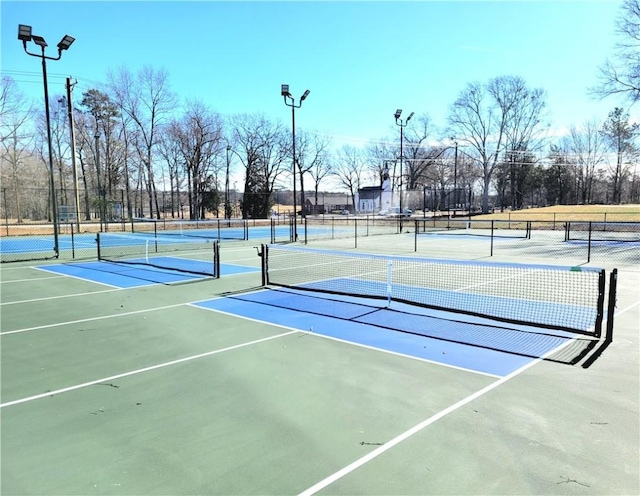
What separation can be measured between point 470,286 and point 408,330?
4.73 metres

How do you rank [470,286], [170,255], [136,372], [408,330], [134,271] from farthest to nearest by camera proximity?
[170,255] → [134,271] → [470,286] → [408,330] → [136,372]

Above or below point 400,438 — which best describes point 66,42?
above

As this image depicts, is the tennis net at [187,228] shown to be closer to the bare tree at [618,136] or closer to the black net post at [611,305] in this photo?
the black net post at [611,305]

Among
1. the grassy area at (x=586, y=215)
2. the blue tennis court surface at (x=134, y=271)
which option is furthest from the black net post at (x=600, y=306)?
the grassy area at (x=586, y=215)

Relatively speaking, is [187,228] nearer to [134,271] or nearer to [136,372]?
[134,271]

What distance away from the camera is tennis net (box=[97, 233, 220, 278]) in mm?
15109

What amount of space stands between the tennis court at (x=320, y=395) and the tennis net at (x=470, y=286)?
0.38ft

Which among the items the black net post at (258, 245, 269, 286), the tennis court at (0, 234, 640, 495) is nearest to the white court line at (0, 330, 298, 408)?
the tennis court at (0, 234, 640, 495)

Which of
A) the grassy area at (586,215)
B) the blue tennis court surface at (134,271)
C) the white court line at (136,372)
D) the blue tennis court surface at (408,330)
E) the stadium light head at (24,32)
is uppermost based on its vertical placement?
the stadium light head at (24,32)

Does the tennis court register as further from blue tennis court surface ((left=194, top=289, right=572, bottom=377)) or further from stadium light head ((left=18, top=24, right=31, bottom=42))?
stadium light head ((left=18, top=24, right=31, bottom=42))

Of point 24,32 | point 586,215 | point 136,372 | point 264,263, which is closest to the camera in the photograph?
point 136,372

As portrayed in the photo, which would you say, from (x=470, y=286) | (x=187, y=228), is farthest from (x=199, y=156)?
(x=470, y=286)

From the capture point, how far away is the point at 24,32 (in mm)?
16406

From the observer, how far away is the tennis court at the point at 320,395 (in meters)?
3.35
